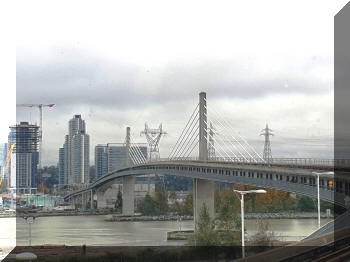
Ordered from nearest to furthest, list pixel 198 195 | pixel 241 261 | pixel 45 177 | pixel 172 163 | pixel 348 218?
pixel 241 261, pixel 348 218, pixel 198 195, pixel 172 163, pixel 45 177

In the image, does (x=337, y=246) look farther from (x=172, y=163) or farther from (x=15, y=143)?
(x=15, y=143)

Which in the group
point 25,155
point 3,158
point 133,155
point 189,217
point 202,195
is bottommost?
point 189,217

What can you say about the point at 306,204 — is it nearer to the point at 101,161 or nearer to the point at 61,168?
the point at 101,161

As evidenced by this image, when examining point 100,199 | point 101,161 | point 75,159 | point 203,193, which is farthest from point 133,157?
point 75,159

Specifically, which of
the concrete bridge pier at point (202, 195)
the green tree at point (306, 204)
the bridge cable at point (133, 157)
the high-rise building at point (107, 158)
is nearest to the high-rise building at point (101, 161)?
the high-rise building at point (107, 158)

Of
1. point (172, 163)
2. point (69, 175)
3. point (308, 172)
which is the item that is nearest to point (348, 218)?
point (308, 172)
